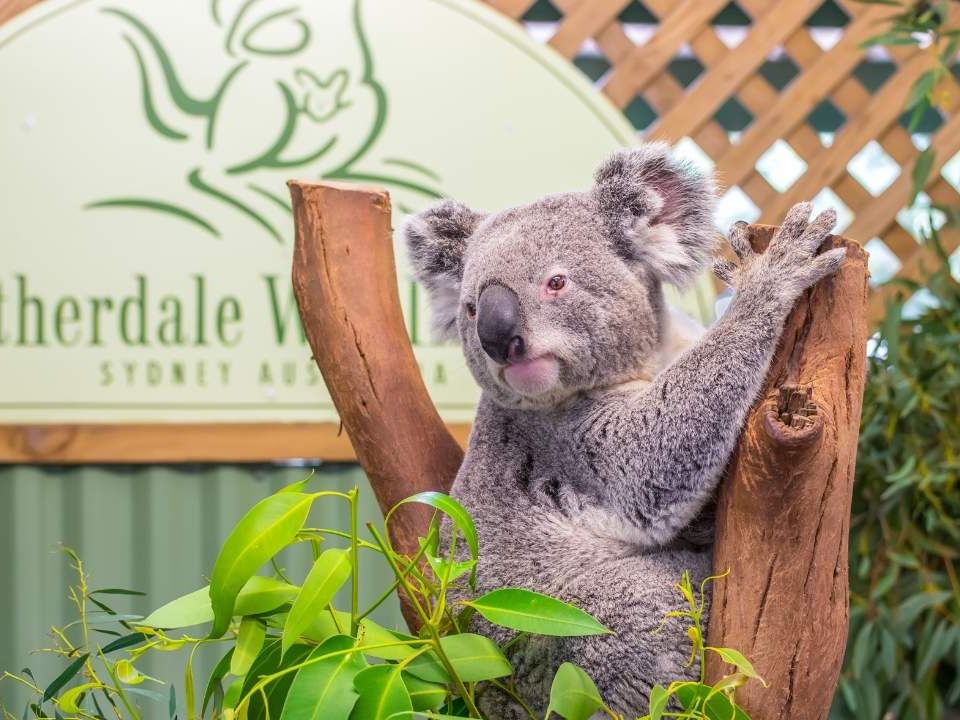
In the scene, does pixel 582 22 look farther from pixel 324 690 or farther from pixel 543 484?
pixel 324 690

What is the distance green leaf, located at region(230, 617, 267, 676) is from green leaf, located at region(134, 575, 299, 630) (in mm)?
14

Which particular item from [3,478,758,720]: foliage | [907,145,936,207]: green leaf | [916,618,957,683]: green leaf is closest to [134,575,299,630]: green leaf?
[3,478,758,720]: foliage

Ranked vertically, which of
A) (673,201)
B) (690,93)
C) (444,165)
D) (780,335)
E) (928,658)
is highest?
(690,93)

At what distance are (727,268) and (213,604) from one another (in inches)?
20.6

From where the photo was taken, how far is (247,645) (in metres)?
0.84

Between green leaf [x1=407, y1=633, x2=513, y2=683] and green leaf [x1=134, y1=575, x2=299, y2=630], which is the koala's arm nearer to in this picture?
green leaf [x1=407, y1=633, x2=513, y2=683]

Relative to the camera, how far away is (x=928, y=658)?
1747 millimetres

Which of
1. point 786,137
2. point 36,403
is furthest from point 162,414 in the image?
point 786,137

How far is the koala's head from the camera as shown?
3.08 feet

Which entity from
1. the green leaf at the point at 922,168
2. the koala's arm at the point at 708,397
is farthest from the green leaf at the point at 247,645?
the green leaf at the point at 922,168

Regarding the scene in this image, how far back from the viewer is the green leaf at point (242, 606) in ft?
2.71

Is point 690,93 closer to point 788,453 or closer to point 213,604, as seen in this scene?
point 788,453

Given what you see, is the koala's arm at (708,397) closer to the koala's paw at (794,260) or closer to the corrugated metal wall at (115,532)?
the koala's paw at (794,260)

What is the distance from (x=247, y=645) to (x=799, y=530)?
1.48 feet
